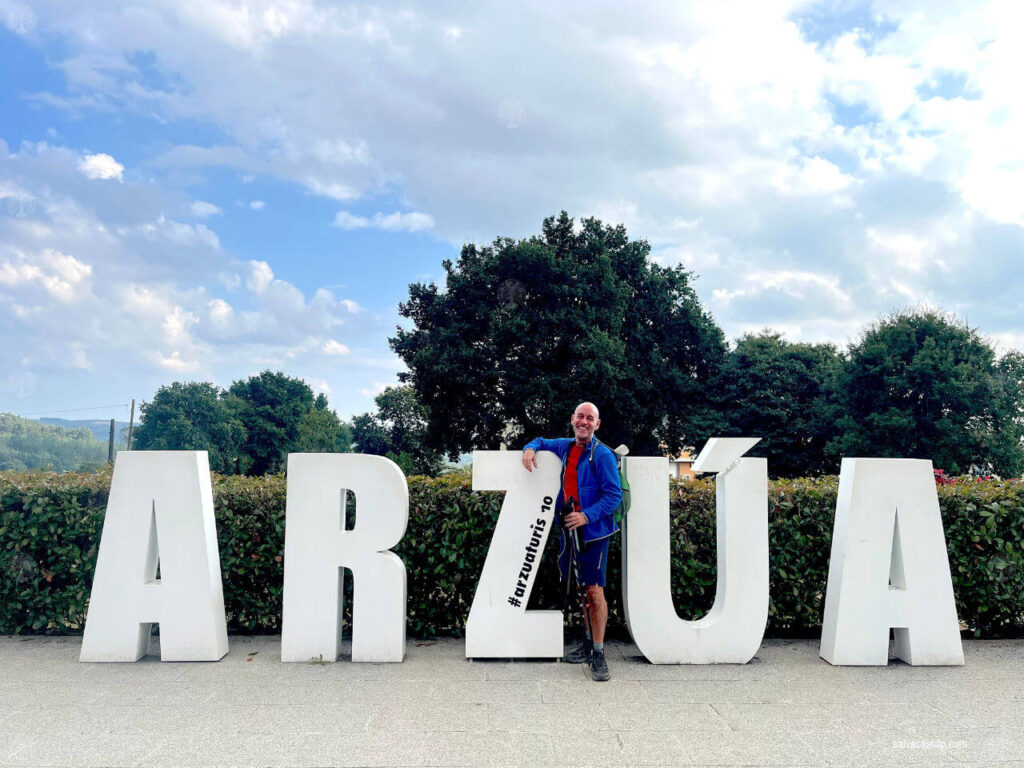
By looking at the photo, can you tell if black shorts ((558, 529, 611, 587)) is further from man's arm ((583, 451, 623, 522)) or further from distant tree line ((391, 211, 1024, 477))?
distant tree line ((391, 211, 1024, 477))

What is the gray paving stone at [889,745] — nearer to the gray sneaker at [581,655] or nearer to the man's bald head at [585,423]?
the gray sneaker at [581,655]

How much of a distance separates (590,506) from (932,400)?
28380 millimetres

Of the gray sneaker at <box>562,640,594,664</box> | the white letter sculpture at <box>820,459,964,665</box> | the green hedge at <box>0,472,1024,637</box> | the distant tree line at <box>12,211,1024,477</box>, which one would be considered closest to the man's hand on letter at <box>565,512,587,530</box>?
the green hedge at <box>0,472,1024,637</box>

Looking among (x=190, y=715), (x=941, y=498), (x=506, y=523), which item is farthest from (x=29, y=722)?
(x=941, y=498)

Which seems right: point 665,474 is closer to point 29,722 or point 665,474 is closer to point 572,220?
point 29,722

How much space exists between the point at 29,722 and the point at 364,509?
2.28 m

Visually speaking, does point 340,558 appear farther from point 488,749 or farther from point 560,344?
point 560,344

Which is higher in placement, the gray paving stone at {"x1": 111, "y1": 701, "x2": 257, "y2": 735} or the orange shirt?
the orange shirt

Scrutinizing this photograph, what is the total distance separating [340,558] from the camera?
207 inches

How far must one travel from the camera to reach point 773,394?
31906mm

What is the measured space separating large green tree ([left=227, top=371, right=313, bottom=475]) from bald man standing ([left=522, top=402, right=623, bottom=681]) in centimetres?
5311

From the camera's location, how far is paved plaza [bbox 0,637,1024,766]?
3574mm

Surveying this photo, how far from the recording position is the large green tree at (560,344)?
91.4ft

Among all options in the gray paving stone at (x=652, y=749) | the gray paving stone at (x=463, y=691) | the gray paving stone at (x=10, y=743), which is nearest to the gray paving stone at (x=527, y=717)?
the gray paving stone at (x=463, y=691)
